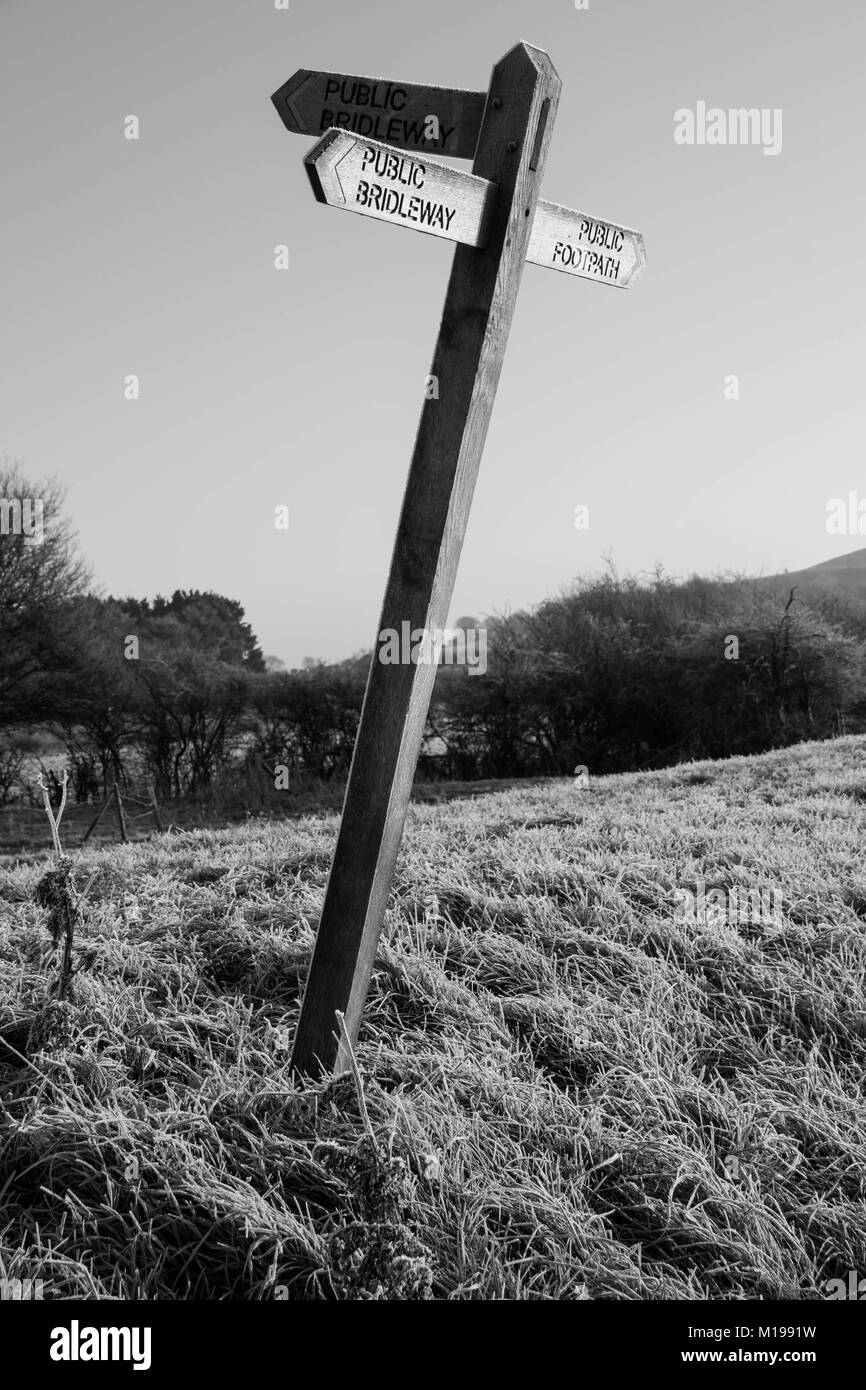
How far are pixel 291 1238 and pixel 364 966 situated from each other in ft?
2.46

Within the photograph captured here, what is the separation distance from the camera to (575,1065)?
2.97 m

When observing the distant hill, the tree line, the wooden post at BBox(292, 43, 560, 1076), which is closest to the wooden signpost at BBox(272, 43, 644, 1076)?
the wooden post at BBox(292, 43, 560, 1076)

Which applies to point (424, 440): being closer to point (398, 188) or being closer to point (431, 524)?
point (431, 524)

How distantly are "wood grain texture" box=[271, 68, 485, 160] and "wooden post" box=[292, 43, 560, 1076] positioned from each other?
89 mm

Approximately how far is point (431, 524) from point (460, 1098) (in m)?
1.70

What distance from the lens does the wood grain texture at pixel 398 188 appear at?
2396mm

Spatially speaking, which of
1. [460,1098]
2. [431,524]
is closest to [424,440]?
[431,524]

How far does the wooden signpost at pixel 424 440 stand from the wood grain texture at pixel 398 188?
0.04 feet

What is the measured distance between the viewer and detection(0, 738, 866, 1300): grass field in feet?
7.36

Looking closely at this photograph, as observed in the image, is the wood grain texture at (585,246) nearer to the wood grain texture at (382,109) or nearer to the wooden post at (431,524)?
the wooden post at (431,524)

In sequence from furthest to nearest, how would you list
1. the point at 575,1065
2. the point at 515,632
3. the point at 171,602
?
the point at 171,602
the point at 515,632
the point at 575,1065

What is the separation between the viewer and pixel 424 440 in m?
2.75
